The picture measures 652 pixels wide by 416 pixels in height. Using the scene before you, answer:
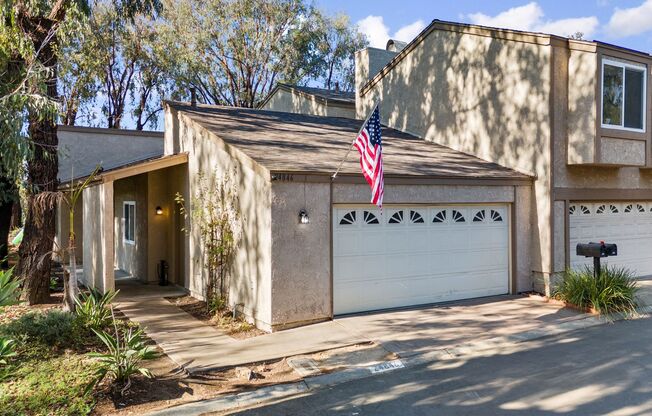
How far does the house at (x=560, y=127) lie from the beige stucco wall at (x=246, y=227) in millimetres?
6592

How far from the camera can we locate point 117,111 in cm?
3116

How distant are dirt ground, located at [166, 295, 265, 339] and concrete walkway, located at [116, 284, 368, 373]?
0.54ft

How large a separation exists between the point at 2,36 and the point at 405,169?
7865 mm

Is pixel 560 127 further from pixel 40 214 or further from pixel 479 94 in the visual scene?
pixel 40 214

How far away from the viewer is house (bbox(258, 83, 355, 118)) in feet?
65.0

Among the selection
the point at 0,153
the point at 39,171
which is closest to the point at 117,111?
the point at 39,171

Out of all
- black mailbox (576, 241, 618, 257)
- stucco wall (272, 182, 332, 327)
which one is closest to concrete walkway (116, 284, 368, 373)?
stucco wall (272, 182, 332, 327)

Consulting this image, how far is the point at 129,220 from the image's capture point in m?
15.0

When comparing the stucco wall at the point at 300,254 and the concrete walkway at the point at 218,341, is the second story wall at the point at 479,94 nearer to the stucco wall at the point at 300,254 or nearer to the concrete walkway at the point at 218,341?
the stucco wall at the point at 300,254

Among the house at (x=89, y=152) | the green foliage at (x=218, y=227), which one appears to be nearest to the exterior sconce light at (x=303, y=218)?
the green foliage at (x=218, y=227)

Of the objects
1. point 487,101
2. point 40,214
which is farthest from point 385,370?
point 487,101

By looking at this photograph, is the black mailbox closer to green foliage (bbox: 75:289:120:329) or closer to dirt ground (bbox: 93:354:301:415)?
dirt ground (bbox: 93:354:301:415)

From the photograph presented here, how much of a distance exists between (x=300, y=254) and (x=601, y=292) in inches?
235

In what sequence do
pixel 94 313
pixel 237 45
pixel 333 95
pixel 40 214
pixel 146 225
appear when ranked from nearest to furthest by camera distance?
pixel 94 313, pixel 40 214, pixel 146 225, pixel 333 95, pixel 237 45
